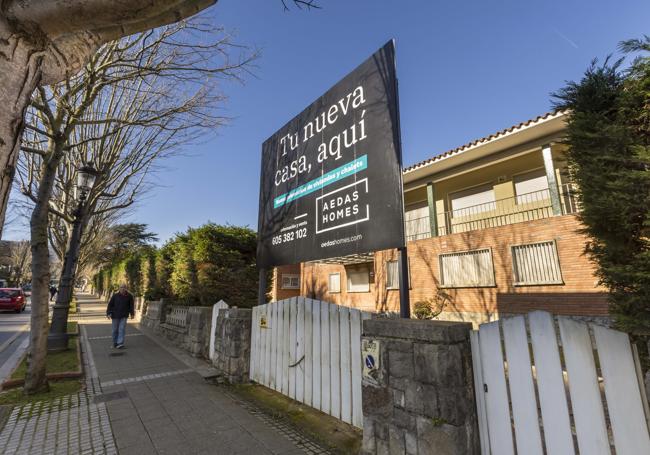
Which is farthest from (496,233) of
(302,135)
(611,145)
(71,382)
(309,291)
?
(71,382)

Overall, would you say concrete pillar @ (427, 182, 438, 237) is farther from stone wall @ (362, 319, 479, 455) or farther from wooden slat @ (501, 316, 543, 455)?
wooden slat @ (501, 316, 543, 455)

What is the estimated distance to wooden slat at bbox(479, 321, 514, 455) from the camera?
2428mm

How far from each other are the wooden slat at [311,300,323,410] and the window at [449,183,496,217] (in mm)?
12014

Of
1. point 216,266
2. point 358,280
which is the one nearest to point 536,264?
point 358,280

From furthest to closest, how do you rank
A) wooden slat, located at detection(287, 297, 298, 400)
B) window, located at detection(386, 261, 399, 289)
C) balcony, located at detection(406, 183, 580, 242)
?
window, located at detection(386, 261, 399, 289)
balcony, located at detection(406, 183, 580, 242)
wooden slat, located at detection(287, 297, 298, 400)

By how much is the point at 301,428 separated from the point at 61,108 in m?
7.22

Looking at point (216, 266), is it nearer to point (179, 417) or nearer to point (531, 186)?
point (179, 417)

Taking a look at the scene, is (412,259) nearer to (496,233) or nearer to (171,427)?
(496,233)

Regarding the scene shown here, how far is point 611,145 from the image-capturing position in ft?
7.59

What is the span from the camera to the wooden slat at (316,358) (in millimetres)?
4129

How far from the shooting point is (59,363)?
6961 millimetres

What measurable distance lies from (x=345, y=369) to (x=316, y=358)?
23.0 inches

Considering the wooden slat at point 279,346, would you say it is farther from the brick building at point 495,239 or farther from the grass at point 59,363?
the brick building at point 495,239

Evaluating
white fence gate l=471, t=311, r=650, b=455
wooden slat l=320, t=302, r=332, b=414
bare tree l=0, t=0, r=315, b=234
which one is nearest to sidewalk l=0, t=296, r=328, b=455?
wooden slat l=320, t=302, r=332, b=414
